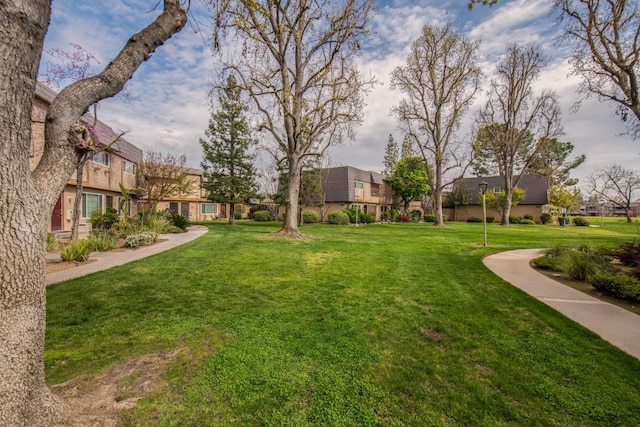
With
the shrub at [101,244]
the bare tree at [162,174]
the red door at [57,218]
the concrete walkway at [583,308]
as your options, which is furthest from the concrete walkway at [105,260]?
the concrete walkway at [583,308]

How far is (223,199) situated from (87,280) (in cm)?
1892

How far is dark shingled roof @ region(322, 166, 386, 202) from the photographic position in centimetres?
2964

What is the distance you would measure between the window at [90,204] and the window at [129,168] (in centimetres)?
336

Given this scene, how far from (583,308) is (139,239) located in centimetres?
1363

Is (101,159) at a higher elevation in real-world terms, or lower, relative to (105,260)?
higher

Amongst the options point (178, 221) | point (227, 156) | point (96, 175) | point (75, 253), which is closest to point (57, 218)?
point (96, 175)

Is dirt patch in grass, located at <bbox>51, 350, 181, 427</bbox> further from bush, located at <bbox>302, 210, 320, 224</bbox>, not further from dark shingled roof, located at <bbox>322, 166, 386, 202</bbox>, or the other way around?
dark shingled roof, located at <bbox>322, 166, 386, 202</bbox>

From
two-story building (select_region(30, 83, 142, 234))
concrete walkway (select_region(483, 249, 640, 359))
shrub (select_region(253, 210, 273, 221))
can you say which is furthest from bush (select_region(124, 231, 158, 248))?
shrub (select_region(253, 210, 273, 221))

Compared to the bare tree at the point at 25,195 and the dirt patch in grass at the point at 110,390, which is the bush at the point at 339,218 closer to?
the dirt patch in grass at the point at 110,390

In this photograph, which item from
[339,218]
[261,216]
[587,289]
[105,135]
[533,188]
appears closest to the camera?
[587,289]

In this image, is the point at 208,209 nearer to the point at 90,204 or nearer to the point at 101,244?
the point at 90,204

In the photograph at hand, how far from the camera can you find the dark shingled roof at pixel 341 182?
2964 centimetres

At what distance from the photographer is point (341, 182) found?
30.2 meters

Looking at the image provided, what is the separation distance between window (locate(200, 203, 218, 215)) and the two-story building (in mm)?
15459
